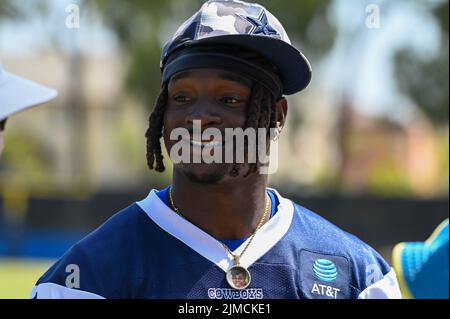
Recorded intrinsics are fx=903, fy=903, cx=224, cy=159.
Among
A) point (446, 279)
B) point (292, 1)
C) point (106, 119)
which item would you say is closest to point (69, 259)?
point (446, 279)

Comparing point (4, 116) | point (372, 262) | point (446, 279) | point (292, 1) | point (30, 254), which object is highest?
point (292, 1)

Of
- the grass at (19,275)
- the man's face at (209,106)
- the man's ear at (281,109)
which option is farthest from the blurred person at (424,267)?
the grass at (19,275)

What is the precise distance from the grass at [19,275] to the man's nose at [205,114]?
6847 mm

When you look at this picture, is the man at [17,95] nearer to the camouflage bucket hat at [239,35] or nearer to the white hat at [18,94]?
the white hat at [18,94]

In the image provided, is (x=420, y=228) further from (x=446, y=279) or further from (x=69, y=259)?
(x=69, y=259)

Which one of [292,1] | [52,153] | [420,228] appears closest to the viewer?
[420,228]

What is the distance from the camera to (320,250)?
8.37 feet

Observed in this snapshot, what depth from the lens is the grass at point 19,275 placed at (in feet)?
31.4

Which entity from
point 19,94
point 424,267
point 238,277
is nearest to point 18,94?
point 19,94

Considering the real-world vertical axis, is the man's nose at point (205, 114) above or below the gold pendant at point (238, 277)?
above

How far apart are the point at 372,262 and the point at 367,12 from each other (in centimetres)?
138

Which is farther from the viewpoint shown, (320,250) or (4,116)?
(4,116)

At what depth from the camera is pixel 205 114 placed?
7.77ft
